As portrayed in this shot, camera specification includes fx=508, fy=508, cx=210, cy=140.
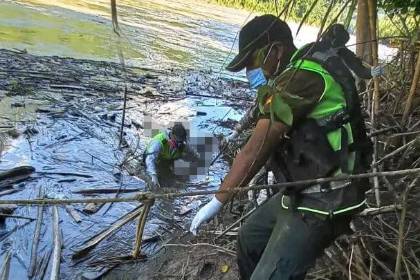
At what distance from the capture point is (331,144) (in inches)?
98.0

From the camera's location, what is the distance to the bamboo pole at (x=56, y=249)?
4.04 metres

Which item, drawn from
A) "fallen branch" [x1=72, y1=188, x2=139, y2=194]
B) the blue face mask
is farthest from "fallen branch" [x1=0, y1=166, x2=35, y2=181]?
the blue face mask

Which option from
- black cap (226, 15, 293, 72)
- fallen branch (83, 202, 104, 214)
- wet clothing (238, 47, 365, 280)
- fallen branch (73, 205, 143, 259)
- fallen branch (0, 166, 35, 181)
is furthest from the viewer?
fallen branch (0, 166, 35, 181)

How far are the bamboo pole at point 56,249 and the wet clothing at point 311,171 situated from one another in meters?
2.03

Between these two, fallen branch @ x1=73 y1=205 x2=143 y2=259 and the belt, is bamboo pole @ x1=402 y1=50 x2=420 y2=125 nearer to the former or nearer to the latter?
the belt

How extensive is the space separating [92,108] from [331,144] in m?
7.30

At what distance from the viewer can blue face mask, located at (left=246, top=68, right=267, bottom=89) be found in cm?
276

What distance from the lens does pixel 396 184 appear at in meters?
3.72

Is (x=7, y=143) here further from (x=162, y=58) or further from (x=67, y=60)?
(x=162, y=58)

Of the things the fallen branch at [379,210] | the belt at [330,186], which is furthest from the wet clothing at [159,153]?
the belt at [330,186]

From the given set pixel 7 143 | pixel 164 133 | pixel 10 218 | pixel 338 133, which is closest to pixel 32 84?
pixel 7 143

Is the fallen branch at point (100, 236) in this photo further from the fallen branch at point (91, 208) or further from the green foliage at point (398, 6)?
the green foliage at point (398, 6)

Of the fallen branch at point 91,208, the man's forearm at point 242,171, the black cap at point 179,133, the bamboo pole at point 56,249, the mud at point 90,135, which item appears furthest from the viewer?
the black cap at point 179,133

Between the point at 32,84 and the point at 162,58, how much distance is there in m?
5.93
